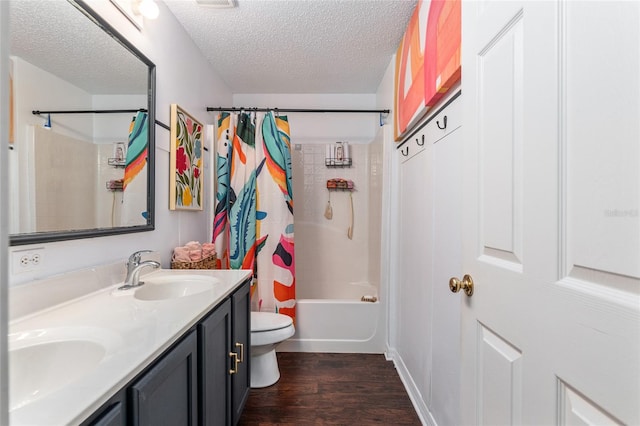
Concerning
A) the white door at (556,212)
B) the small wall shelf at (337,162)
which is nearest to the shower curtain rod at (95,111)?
the white door at (556,212)

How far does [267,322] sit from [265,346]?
0.49 feet

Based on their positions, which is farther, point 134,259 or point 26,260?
point 134,259

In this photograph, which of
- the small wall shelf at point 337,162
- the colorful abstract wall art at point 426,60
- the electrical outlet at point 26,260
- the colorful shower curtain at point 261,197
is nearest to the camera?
the electrical outlet at point 26,260

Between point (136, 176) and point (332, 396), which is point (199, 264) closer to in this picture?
point (136, 176)

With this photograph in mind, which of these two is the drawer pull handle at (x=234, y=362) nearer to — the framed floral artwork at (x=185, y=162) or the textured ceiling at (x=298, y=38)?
the framed floral artwork at (x=185, y=162)

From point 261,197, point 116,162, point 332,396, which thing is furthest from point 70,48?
point 332,396

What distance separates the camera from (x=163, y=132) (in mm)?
1684

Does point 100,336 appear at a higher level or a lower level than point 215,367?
higher

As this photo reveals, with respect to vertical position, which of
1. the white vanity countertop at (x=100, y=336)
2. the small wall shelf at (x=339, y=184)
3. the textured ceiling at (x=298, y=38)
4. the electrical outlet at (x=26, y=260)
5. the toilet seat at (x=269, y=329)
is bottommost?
the toilet seat at (x=269, y=329)

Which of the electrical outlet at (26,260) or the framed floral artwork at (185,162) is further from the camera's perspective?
the framed floral artwork at (185,162)

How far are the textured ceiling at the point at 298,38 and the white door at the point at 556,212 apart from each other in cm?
120

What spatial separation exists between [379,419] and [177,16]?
270 cm

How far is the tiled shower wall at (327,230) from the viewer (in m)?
3.08

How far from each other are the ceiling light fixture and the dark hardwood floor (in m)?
2.18
